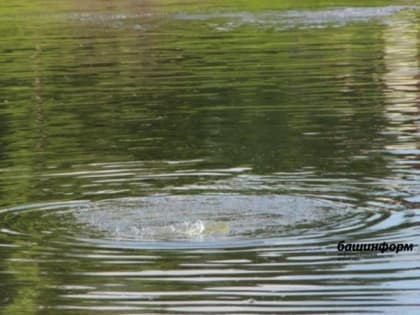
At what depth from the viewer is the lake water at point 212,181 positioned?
12000 mm

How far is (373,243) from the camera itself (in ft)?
43.3

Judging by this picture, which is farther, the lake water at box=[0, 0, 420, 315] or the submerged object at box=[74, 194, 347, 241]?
the submerged object at box=[74, 194, 347, 241]

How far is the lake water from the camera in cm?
1200

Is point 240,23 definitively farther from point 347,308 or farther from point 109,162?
point 347,308

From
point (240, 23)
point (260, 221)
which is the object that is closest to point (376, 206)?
point (260, 221)

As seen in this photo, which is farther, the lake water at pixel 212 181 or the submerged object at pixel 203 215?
the submerged object at pixel 203 215

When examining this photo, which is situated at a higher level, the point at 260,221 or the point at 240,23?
the point at 260,221

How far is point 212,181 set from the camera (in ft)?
54.9

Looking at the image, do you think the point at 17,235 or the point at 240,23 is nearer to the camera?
the point at 17,235

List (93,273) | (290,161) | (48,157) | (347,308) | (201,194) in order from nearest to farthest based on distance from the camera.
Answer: (347,308) → (93,273) → (201,194) → (290,161) → (48,157)

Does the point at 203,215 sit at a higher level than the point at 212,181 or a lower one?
higher

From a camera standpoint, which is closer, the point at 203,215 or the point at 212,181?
the point at 203,215

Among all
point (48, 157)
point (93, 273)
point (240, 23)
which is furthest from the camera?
point (240, 23)

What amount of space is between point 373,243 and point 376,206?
165 centimetres
